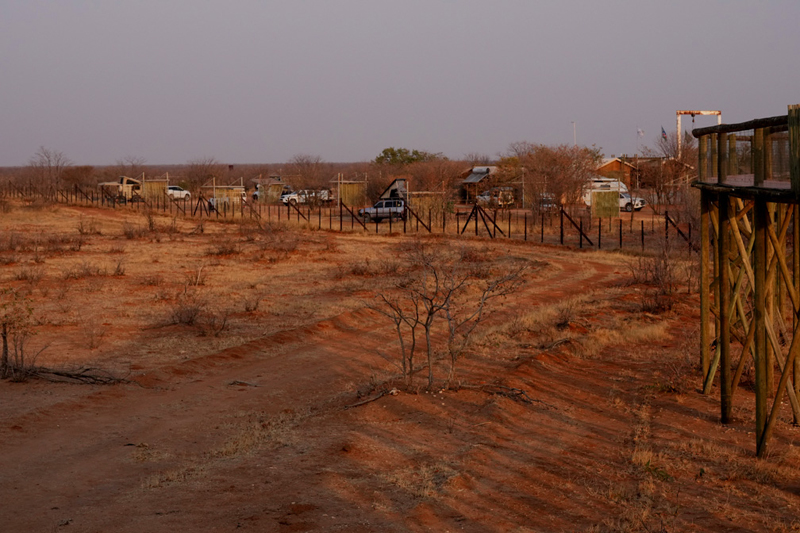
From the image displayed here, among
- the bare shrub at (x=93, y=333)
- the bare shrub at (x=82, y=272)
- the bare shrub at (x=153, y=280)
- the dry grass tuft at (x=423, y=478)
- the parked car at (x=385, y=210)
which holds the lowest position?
the dry grass tuft at (x=423, y=478)

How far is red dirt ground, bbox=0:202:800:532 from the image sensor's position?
5781mm

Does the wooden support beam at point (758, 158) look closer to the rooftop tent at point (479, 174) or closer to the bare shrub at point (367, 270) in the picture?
the bare shrub at point (367, 270)

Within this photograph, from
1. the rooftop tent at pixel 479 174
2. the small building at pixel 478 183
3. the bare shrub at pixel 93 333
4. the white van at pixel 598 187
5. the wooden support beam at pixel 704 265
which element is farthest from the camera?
the rooftop tent at pixel 479 174

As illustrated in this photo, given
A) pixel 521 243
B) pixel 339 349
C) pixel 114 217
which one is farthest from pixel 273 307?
pixel 114 217

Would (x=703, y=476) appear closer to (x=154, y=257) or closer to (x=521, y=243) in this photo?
(x=154, y=257)

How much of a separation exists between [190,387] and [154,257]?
16219 millimetres

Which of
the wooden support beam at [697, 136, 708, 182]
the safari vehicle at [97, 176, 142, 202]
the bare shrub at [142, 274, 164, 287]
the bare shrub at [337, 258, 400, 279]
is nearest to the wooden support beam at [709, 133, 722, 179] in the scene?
the wooden support beam at [697, 136, 708, 182]

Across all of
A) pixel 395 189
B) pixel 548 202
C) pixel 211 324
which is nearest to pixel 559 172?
pixel 548 202

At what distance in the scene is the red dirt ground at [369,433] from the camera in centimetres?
578

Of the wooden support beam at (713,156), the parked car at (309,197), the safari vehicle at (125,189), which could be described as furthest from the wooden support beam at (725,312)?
the safari vehicle at (125,189)

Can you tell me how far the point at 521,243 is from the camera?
30.6m

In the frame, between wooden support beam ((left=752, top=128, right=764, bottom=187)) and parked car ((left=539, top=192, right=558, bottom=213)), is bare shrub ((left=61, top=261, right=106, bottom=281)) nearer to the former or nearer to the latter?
wooden support beam ((left=752, top=128, right=764, bottom=187))

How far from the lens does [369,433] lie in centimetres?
770

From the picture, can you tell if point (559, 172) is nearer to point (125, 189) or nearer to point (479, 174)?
point (479, 174)
